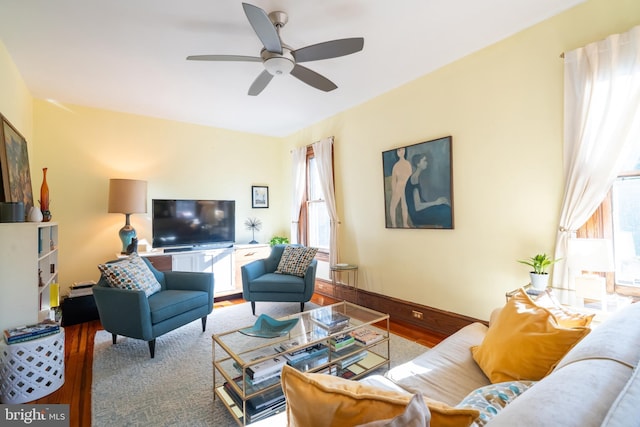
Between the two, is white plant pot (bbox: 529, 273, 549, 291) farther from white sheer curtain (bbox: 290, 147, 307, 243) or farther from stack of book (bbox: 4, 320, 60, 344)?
stack of book (bbox: 4, 320, 60, 344)

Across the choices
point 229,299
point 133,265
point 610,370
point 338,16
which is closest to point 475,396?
point 610,370

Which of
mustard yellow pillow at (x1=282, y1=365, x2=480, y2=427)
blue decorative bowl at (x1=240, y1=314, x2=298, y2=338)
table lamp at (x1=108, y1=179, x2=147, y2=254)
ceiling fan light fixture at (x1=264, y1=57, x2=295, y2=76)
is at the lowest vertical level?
blue decorative bowl at (x1=240, y1=314, x2=298, y2=338)

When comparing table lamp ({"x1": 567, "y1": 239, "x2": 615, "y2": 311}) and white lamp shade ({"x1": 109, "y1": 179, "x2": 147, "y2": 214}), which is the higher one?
white lamp shade ({"x1": 109, "y1": 179, "x2": 147, "y2": 214})

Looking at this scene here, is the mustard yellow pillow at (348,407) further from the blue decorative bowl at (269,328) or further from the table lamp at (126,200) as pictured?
the table lamp at (126,200)

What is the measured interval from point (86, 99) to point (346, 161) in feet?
11.5

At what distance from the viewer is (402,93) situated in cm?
343

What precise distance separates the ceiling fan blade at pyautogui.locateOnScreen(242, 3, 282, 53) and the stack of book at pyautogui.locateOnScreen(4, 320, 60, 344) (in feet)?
8.66

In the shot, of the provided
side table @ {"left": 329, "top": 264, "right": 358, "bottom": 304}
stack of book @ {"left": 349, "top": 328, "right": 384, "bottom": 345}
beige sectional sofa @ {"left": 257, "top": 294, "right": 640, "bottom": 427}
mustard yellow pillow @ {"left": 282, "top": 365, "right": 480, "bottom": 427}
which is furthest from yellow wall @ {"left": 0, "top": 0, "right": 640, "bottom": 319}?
mustard yellow pillow @ {"left": 282, "top": 365, "right": 480, "bottom": 427}

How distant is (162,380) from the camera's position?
7.47 ft

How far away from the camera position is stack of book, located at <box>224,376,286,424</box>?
5.52 feet

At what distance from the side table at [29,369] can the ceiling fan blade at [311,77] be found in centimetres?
282

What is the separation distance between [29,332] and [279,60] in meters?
2.71

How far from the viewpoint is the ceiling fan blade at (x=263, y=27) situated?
5.49ft

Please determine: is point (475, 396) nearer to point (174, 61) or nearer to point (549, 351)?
point (549, 351)
